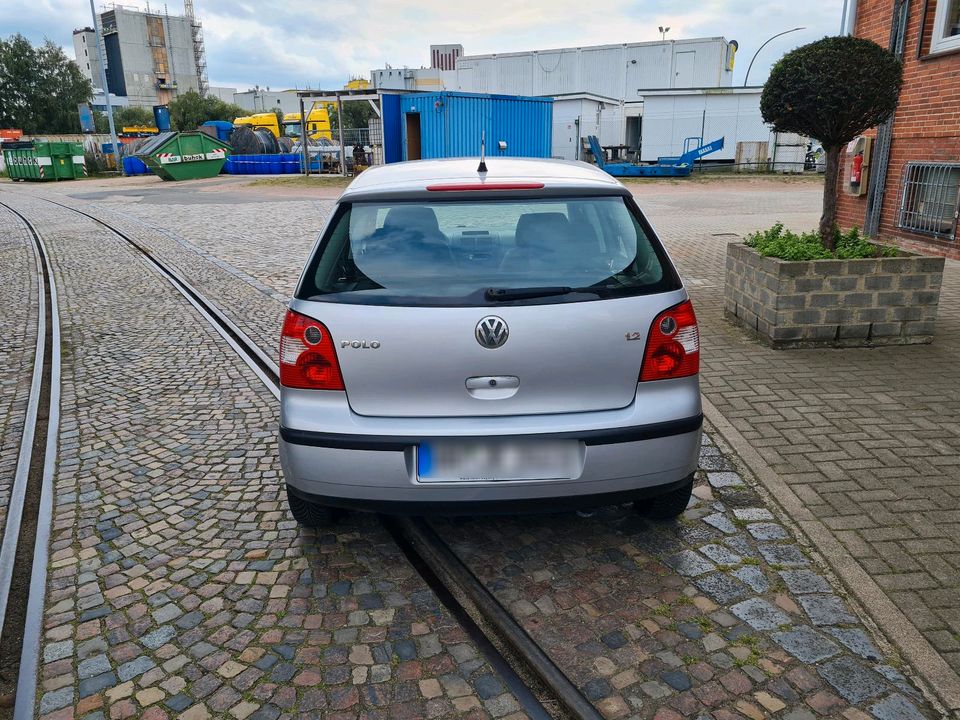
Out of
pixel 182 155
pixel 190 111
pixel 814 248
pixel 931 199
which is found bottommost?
pixel 814 248

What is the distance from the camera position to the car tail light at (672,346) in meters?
3.03

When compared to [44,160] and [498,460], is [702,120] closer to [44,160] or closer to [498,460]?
[44,160]

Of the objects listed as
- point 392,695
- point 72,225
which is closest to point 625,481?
point 392,695

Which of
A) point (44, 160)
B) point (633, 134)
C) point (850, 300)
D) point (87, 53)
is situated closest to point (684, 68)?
point (633, 134)

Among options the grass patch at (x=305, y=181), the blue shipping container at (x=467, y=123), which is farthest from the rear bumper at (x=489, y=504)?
the grass patch at (x=305, y=181)

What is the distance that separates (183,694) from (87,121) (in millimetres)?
74994

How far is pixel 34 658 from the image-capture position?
2711mm

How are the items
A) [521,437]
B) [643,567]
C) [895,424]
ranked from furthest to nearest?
1. [895,424]
2. [643,567]
3. [521,437]

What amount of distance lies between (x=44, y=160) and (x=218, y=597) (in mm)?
45998

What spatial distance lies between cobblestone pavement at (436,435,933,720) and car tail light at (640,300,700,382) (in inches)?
34.1

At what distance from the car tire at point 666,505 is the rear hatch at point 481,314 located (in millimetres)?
726

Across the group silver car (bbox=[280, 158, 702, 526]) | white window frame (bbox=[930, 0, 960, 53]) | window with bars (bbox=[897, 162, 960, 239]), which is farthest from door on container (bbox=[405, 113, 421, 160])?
silver car (bbox=[280, 158, 702, 526])

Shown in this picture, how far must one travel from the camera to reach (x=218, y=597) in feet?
10.0

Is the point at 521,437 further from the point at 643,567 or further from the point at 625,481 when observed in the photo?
the point at 643,567
